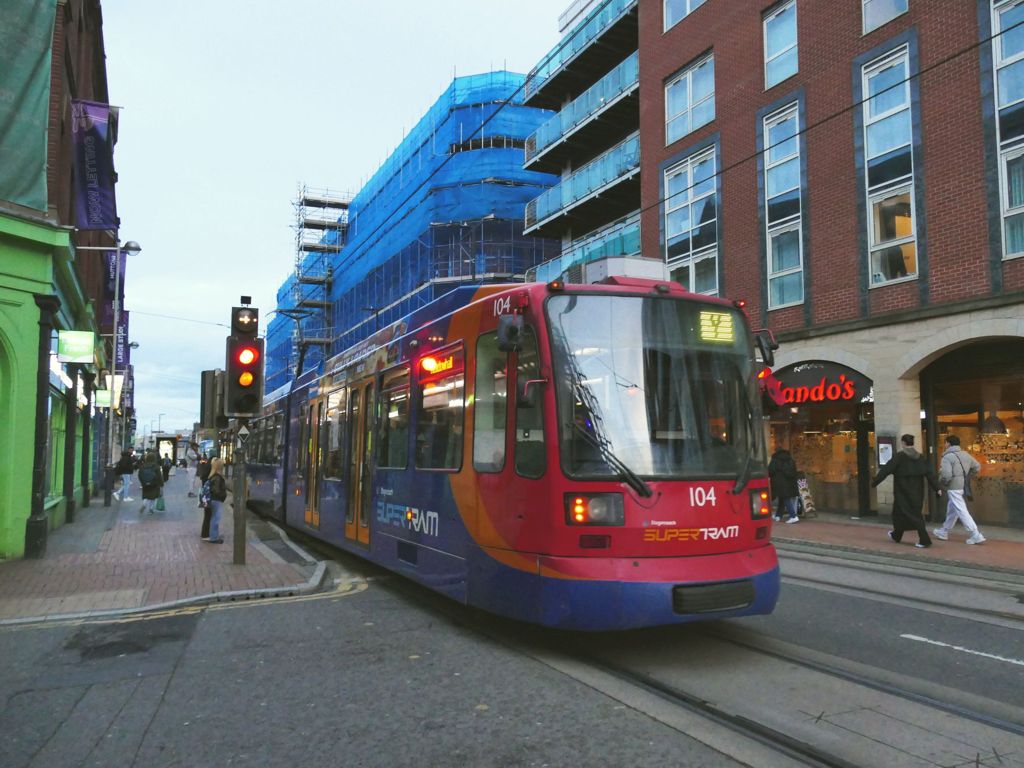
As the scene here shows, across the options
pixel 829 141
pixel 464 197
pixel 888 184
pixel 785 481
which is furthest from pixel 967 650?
pixel 464 197

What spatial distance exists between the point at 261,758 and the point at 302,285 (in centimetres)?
6018

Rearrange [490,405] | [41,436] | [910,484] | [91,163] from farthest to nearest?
[91,163], [910,484], [41,436], [490,405]

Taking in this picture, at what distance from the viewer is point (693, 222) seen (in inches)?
909

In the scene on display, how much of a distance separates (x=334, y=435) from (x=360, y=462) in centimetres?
158

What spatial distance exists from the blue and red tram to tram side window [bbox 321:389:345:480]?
3566 millimetres

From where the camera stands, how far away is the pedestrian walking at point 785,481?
17.0 meters

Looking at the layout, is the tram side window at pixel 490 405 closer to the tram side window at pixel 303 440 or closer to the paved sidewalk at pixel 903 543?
the tram side window at pixel 303 440

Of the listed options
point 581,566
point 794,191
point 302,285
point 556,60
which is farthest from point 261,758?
point 302,285

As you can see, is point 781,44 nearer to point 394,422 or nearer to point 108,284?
point 394,422

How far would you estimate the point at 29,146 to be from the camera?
456 inches

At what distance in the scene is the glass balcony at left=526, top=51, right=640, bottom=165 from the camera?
2645 centimetres

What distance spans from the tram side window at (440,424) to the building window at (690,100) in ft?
59.0

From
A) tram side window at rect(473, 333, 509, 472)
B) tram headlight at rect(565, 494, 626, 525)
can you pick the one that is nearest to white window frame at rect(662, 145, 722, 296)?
tram side window at rect(473, 333, 509, 472)

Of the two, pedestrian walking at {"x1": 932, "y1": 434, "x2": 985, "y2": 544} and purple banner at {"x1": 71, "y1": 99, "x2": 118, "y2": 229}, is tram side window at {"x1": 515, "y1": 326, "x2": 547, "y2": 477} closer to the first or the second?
pedestrian walking at {"x1": 932, "y1": 434, "x2": 985, "y2": 544}
